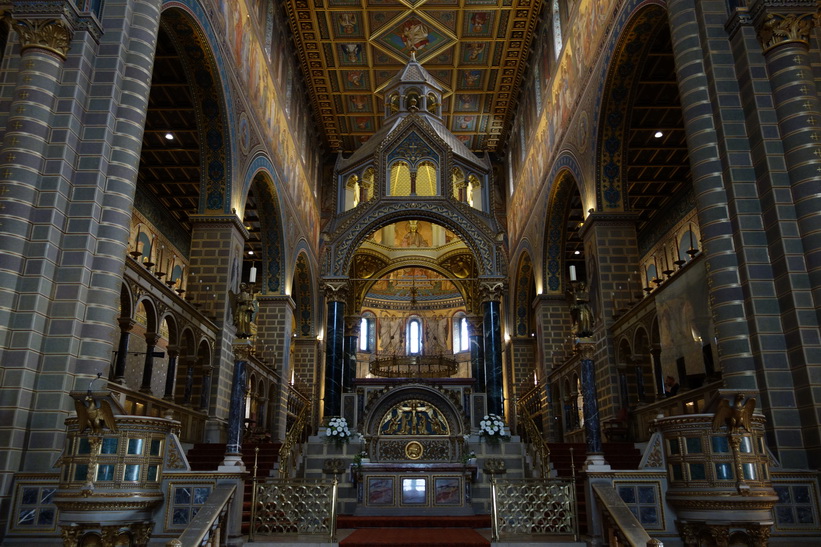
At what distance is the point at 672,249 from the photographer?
2795cm

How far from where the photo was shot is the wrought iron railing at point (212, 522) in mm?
7781

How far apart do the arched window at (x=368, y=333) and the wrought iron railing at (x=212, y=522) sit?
98.3 feet

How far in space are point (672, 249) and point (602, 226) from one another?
1228 cm

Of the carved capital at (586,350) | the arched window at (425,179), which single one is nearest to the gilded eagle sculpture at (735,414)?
the carved capital at (586,350)

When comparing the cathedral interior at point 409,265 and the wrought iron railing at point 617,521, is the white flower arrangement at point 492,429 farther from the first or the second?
the wrought iron railing at point 617,521

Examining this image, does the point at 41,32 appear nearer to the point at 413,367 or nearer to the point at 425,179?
the point at 425,179

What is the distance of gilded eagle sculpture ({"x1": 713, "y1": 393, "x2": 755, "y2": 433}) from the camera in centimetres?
791

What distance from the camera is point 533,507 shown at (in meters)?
9.96

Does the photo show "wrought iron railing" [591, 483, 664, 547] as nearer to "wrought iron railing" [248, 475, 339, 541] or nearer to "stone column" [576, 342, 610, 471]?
"stone column" [576, 342, 610, 471]

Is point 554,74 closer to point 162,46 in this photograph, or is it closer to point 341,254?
point 341,254

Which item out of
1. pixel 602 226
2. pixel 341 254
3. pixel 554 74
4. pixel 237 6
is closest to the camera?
pixel 602 226

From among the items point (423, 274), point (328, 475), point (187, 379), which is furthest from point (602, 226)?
point (423, 274)

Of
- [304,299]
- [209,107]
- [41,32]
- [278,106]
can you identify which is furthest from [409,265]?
[41,32]

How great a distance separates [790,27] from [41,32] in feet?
39.3
